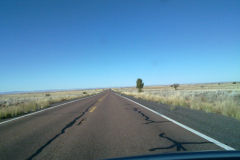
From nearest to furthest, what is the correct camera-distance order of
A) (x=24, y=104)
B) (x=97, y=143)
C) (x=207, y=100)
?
(x=97, y=143), (x=24, y=104), (x=207, y=100)

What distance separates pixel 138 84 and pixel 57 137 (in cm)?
4929

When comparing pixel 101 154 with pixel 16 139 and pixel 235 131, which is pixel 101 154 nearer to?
pixel 16 139

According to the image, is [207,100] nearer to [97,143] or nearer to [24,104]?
[97,143]

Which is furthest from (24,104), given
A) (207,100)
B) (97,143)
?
(207,100)

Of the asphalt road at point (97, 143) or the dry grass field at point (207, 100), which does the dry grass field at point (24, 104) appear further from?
the dry grass field at point (207, 100)

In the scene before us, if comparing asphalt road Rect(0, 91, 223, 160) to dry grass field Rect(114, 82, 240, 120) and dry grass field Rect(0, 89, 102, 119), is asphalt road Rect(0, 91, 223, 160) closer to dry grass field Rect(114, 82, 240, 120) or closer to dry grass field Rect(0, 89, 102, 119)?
dry grass field Rect(114, 82, 240, 120)

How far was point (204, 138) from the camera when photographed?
400 cm

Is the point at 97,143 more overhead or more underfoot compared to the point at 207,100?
more overhead

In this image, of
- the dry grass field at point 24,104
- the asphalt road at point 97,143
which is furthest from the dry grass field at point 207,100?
the dry grass field at point 24,104

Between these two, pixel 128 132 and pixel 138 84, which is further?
pixel 138 84

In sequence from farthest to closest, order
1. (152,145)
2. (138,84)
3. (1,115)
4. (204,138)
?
(138,84), (1,115), (204,138), (152,145)

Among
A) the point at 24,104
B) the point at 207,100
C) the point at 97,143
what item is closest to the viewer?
the point at 97,143

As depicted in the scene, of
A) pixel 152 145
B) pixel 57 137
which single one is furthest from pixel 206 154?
pixel 57 137

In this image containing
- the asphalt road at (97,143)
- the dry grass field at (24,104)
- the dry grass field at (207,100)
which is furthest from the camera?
the dry grass field at (24,104)
